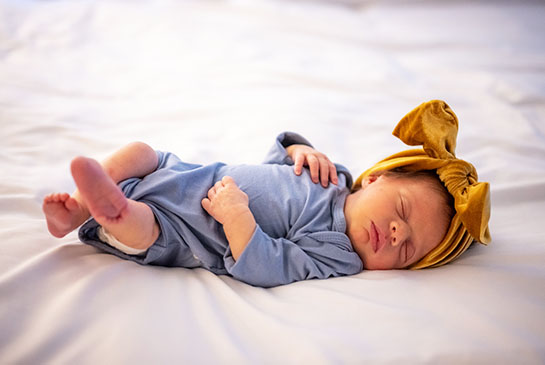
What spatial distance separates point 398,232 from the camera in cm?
112

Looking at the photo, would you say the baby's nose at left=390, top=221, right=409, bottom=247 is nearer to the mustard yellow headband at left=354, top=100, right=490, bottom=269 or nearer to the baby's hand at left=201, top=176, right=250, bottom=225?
the mustard yellow headband at left=354, top=100, right=490, bottom=269

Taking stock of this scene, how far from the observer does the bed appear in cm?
85

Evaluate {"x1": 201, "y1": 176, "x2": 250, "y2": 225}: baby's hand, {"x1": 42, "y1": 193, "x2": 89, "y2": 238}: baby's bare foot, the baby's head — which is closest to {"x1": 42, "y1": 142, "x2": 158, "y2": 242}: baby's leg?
{"x1": 42, "y1": 193, "x2": 89, "y2": 238}: baby's bare foot

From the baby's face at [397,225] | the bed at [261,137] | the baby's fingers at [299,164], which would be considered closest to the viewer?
the bed at [261,137]

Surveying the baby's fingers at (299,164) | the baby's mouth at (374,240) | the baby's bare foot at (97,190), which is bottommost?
the baby's mouth at (374,240)

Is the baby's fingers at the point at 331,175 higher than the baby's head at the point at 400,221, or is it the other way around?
the baby's fingers at the point at 331,175

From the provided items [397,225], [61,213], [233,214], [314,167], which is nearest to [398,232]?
[397,225]

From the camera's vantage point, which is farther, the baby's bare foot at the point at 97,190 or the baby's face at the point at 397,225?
the baby's face at the point at 397,225

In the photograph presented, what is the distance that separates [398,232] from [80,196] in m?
0.75

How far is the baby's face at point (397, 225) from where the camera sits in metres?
1.13

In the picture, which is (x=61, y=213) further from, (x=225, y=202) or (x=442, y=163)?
(x=442, y=163)

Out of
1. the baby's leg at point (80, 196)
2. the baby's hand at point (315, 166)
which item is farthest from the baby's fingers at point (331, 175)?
the baby's leg at point (80, 196)

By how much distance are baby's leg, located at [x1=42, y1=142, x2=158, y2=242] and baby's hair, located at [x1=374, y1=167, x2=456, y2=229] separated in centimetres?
64

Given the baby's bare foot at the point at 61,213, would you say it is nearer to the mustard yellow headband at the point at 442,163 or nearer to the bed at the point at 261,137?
the bed at the point at 261,137
